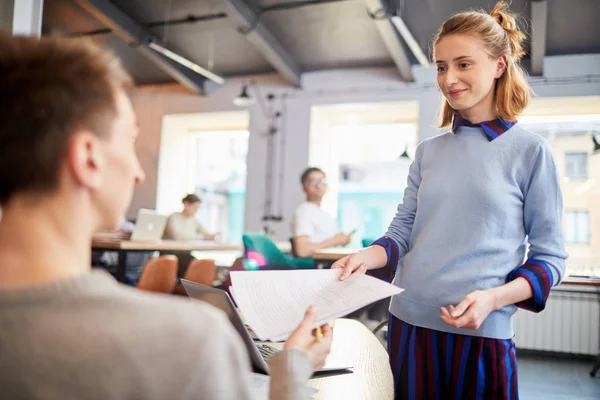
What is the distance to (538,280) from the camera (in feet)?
3.18

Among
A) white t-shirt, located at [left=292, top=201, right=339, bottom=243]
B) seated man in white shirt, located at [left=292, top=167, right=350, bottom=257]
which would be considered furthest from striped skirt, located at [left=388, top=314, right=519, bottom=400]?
white t-shirt, located at [left=292, top=201, right=339, bottom=243]

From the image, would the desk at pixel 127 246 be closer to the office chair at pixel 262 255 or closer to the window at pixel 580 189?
the office chair at pixel 262 255

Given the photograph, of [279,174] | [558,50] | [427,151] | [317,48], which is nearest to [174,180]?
[279,174]

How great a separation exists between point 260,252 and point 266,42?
3747mm

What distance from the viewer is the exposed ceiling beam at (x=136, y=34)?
6.41 metres

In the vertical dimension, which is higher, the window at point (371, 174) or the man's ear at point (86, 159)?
the window at point (371, 174)

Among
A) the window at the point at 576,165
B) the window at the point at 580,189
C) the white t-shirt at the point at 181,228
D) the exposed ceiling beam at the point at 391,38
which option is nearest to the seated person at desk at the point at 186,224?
the white t-shirt at the point at 181,228

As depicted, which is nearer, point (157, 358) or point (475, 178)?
point (157, 358)

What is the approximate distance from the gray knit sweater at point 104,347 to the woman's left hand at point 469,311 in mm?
521

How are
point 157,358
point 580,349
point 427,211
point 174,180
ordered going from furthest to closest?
point 174,180
point 580,349
point 427,211
point 157,358

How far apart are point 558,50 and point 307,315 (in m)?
6.66

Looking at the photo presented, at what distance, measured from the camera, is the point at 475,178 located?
42.6 inches

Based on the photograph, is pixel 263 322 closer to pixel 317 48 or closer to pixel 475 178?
pixel 475 178

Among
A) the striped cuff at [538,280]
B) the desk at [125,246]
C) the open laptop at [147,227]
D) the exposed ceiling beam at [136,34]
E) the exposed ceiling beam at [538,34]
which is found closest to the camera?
the striped cuff at [538,280]
